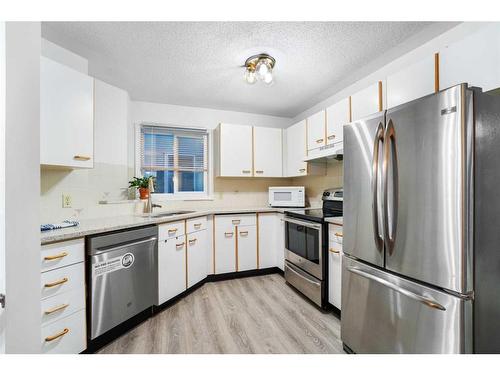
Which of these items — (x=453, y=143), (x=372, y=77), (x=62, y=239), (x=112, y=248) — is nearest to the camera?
(x=453, y=143)

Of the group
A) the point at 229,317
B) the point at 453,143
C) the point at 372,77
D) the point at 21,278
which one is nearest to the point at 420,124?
the point at 453,143

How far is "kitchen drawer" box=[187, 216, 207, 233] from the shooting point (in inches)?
95.4

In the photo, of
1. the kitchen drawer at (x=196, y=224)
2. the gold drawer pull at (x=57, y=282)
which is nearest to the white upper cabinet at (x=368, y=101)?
the kitchen drawer at (x=196, y=224)

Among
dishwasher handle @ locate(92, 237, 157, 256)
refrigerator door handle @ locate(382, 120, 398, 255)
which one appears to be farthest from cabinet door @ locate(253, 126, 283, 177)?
refrigerator door handle @ locate(382, 120, 398, 255)

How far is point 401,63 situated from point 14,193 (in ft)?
8.72

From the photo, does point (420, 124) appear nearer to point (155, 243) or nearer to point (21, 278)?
point (21, 278)

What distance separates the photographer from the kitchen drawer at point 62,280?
1289 mm

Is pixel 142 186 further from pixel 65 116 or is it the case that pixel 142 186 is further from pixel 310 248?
pixel 310 248

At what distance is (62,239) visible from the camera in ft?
4.46

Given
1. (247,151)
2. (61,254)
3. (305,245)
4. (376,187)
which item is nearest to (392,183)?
(376,187)

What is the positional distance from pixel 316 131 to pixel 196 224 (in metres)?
1.78

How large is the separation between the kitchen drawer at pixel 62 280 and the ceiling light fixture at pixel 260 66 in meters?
2.01

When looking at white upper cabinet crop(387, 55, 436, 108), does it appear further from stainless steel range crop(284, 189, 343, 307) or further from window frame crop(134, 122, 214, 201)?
window frame crop(134, 122, 214, 201)

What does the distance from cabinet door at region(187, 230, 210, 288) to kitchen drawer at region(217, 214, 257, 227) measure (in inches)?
10.0
